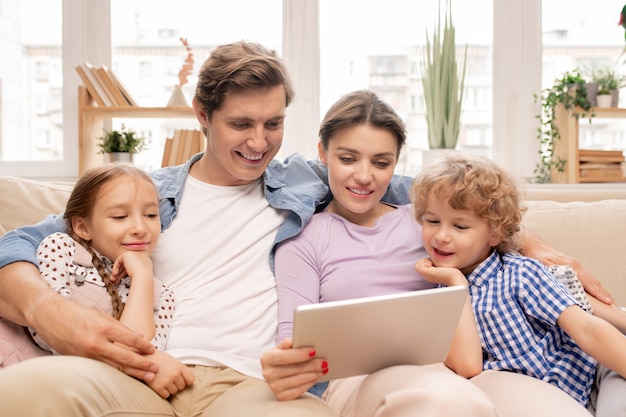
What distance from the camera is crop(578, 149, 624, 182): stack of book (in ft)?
10.1

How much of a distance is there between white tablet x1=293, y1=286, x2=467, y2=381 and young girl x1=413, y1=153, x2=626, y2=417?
9.7 inches

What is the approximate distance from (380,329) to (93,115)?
7.93 ft

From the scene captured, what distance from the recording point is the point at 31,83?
3400 millimetres

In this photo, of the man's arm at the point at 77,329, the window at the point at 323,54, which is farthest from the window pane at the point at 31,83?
the man's arm at the point at 77,329

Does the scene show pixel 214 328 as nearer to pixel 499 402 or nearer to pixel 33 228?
pixel 33 228

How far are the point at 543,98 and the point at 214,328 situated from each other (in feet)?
7.32

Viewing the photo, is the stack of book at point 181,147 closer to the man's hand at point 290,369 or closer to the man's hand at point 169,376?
the man's hand at point 169,376

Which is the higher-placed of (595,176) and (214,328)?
(595,176)

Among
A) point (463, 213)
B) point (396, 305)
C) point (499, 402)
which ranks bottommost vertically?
point (499, 402)

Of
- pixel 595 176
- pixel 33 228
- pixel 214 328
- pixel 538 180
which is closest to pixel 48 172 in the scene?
pixel 33 228

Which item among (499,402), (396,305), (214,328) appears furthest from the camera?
(214,328)

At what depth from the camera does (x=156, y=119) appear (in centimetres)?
343

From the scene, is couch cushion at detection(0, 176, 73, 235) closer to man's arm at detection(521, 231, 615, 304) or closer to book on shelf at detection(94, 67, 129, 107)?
book on shelf at detection(94, 67, 129, 107)

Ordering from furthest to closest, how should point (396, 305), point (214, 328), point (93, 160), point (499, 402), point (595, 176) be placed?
point (93, 160) < point (595, 176) < point (214, 328) < point (499, 402) < point (396, 305)
